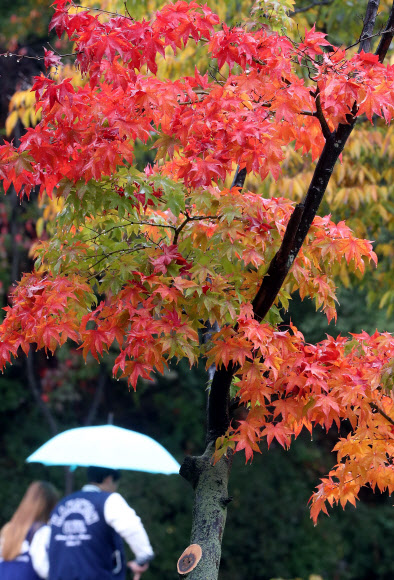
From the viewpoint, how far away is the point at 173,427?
30.2 ft

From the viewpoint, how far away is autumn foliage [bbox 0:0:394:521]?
2.33 metres

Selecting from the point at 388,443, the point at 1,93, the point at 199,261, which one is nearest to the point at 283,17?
the point at 199,261

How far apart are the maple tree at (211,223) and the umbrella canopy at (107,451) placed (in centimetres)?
74

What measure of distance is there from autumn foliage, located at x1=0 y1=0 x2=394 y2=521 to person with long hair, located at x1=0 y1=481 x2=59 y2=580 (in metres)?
0.99

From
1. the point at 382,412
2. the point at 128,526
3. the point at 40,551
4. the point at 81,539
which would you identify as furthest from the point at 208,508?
the point at 40,551

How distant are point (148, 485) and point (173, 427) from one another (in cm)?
106

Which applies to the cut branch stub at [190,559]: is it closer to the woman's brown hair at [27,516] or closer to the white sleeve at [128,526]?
the white sleeve at [128,526]

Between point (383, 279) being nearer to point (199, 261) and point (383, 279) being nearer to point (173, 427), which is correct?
point (199, 261)

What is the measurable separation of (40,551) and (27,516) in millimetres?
181

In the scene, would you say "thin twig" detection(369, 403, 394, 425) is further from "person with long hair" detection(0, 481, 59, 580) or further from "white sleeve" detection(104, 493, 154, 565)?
"person with long hair" detection(0, 481, 59, 580)

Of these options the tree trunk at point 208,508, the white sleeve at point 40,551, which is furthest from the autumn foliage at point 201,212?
the white sleeve at point 40,551

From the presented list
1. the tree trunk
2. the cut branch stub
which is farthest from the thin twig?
the cut branch stub

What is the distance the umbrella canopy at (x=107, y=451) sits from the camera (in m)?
3.56

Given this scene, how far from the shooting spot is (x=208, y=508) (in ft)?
9.42
